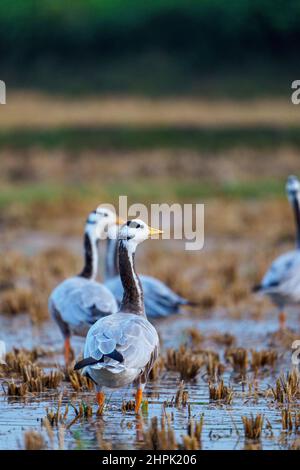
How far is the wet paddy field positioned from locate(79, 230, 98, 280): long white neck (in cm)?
75

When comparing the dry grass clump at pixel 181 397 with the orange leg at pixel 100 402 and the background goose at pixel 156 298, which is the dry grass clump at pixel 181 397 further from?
the background goose at pixel 156 298

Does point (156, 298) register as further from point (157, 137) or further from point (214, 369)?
point (157, 137)

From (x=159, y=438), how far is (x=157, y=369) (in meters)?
2.38

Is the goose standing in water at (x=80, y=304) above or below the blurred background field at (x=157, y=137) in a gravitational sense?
below

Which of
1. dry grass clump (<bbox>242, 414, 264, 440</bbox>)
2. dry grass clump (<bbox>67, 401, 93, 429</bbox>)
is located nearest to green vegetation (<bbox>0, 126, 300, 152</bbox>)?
dry grass clump (<bbox>67, 401, 93, 429</bbox>)

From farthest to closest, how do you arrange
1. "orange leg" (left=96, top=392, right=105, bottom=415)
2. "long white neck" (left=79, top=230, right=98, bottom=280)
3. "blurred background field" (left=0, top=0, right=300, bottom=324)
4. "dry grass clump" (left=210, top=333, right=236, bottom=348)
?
1. "blurred background field" (left=0, top=0, right=300, bottom=324)
2. "dry grass clump" (left=210, top=333, right=236, bottom=348)
3. "long white neck" (left=79, top=230, right=98, bottom=280)
4. "orange leg" (left=96, top=392, right=105, bottom=415)

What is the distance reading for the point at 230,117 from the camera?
2848cm

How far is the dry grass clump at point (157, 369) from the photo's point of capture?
8.18 meters

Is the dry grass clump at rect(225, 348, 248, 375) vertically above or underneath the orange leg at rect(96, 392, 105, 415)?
above

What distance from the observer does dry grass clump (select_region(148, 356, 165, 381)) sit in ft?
26.8

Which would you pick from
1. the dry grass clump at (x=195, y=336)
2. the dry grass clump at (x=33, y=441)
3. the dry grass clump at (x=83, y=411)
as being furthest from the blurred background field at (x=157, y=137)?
the dry grass clump at (x=33, y=441)

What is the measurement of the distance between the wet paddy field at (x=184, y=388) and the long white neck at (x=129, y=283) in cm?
60

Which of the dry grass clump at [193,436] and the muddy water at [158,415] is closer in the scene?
the dry grass clump at [193,436]

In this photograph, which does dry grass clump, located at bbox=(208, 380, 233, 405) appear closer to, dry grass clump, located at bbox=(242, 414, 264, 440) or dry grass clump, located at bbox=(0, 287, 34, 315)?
dry grass clump, located at bbox=(242, 414, 264, 440)
